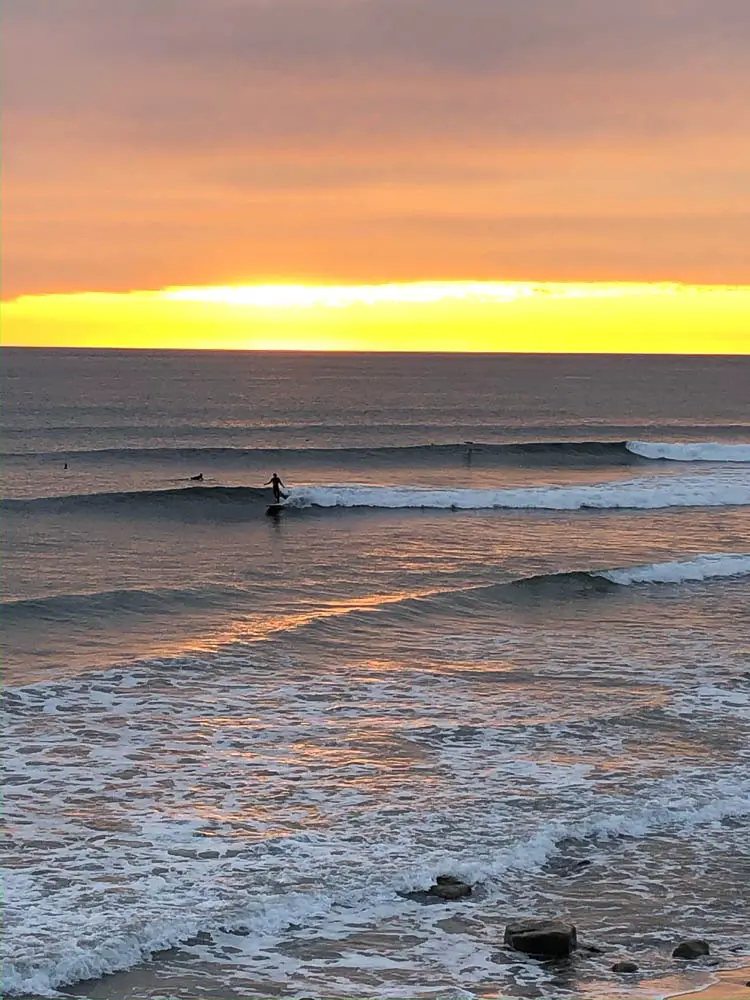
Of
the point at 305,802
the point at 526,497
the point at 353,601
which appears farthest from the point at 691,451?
the point at 305,802

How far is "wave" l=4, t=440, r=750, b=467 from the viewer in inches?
2073

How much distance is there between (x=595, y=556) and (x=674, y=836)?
18368 mm

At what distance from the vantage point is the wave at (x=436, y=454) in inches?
2073

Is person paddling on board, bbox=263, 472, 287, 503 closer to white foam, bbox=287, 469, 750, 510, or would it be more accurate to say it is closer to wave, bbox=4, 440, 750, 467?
white foam, bbox=287, 469, 750, 510

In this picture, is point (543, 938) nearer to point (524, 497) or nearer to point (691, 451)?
point (524, 497)

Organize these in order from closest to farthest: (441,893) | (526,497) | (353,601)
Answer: (441,893) → (353,601) → (526,497)

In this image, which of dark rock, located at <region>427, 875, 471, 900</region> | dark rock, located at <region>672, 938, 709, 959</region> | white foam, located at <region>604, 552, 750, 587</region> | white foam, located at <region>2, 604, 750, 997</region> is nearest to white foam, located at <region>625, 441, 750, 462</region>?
white foam, located at <region>604, 552, 750, 587</region>

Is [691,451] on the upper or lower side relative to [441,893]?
upper

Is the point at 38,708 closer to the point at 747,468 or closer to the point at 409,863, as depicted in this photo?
the point at 409,863

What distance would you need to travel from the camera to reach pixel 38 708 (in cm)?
1577

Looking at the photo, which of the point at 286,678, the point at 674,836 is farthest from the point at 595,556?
the point at 674,836

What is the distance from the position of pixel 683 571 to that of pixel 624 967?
18.8 metres

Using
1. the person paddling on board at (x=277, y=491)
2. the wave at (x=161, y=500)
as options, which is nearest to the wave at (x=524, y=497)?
the person paddling on board at (x=277, y=491)

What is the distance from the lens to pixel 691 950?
9469mm
